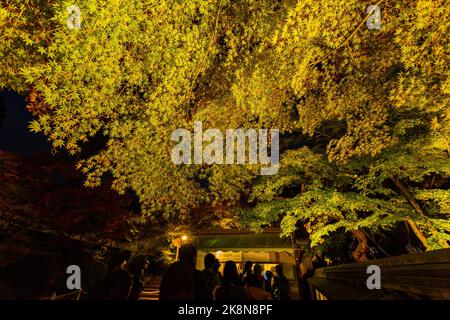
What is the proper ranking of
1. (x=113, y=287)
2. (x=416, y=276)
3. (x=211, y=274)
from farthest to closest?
1. (x=211, y=274)
2. (x=113, y=287)
3. (x=416, y=276)

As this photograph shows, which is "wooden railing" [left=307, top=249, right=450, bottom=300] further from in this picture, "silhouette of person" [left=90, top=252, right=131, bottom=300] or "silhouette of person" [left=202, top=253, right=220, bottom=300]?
"silhouette of person" [left=90, top=252, right=131, bottom=300]

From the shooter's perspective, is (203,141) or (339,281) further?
(203,141)

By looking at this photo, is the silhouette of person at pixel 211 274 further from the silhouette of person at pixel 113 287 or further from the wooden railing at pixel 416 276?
the wooden railing at pixel 416 276

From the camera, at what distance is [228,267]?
14.1 ft

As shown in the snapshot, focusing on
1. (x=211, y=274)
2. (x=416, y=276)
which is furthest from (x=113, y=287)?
(x=416, y=276)

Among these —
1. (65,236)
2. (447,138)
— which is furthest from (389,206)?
(65,236)

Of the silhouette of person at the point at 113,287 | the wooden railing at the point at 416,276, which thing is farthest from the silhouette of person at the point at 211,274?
the wooden railing at the point at 416,276

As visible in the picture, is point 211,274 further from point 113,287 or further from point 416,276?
point 416,276

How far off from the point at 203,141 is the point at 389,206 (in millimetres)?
5212

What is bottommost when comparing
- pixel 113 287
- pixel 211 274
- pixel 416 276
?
pixel 211 274

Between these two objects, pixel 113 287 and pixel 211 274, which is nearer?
pixel 113 287

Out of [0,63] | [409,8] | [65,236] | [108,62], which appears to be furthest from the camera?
[65,236]

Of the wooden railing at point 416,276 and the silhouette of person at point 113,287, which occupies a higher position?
the wooden railing at point 416,276

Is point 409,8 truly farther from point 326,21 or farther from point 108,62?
point 108,62
